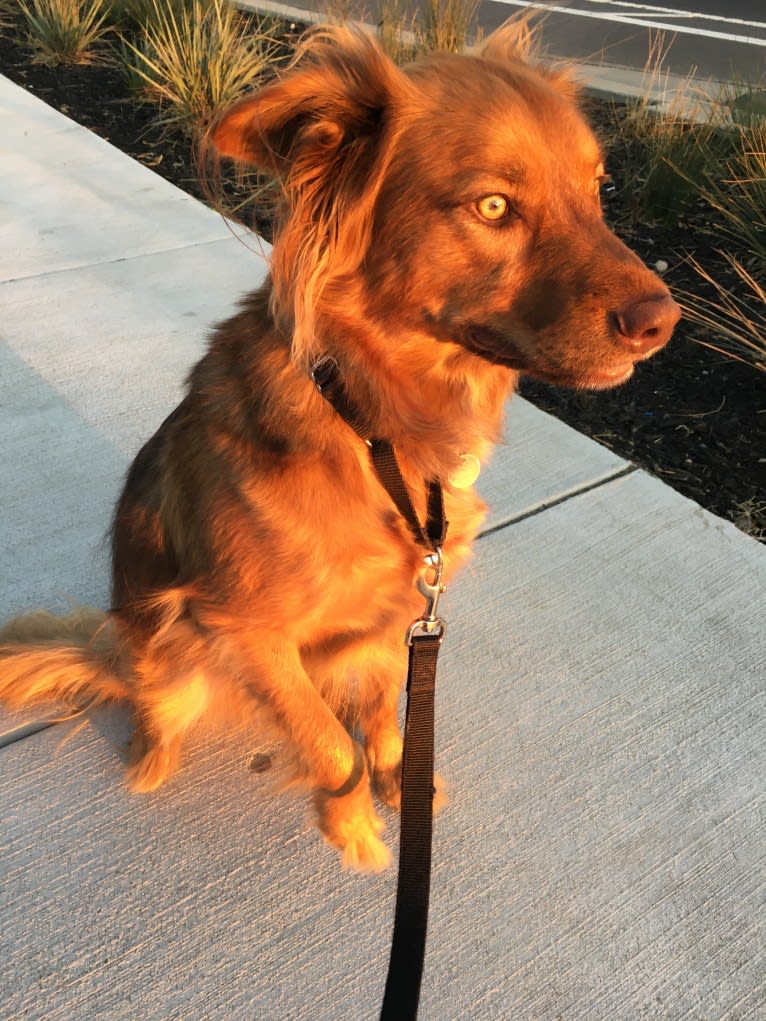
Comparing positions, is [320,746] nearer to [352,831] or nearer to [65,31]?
[352,831]

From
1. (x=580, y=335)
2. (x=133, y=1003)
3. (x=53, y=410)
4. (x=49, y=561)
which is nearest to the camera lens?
(x=580, y=335)

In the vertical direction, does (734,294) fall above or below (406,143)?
below

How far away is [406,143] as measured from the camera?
6.68 feet

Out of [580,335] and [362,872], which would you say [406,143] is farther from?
[362,872]

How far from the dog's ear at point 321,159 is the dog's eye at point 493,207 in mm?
243

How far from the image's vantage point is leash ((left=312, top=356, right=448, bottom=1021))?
159 centimetres

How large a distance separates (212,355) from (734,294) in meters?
3.49

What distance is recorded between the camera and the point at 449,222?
1.98 meters

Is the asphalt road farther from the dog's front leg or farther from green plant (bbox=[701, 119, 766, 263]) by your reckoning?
the dog's front leg

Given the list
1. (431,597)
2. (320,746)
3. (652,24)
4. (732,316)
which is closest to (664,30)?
(652,24)

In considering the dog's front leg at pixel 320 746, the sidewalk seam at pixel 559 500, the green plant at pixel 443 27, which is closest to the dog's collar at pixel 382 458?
the dog's front leg at pixel 320 746

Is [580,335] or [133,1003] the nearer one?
[580,335]

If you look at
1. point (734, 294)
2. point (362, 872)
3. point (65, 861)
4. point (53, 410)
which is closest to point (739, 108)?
point (734, 294)

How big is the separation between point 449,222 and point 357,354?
1.19 ft
